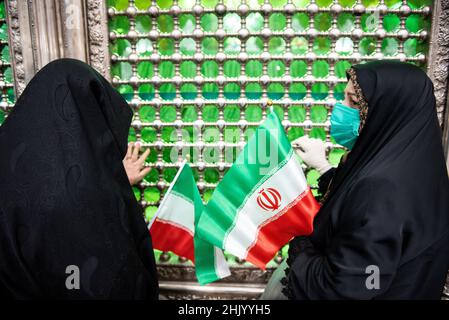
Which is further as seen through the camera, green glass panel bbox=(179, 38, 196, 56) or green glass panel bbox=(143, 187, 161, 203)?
green glass panel bbox=(143, 187, 161, 203)

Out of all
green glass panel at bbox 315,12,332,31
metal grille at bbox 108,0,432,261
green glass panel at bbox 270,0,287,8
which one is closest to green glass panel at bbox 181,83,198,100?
metal grille at bbox 108,0,432,261

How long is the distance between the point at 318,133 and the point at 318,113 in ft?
0.28

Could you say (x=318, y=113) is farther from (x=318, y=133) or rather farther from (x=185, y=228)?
(x=185, y=228)

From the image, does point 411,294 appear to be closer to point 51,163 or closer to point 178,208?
point 178,208

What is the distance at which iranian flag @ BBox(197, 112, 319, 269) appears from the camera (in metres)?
1.20

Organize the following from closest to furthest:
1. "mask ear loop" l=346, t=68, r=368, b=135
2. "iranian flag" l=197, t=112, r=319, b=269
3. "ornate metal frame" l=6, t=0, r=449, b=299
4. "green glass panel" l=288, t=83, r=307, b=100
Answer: "mask ear loop" l=346, t=68, r=368, b=135, "iranian flag" l=197, t=112, r=319, b=269, "ornate metal frame" l=6, t=0, r=449, b=299, "green glass panel" l=288, t=83, r=307, b=100

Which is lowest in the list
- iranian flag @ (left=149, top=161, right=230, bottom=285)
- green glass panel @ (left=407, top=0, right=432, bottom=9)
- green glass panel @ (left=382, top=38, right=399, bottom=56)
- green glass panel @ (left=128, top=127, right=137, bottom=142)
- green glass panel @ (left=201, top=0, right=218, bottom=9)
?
iranian flag @ (left=149, top=161, right=230, bottom=285)

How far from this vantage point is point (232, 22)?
4.50 ft

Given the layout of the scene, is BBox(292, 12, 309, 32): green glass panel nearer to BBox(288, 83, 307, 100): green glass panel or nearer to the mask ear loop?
BBox(288, 83, 307, 100): green glass panel

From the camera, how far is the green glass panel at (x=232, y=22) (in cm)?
137

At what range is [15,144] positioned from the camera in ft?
2.64

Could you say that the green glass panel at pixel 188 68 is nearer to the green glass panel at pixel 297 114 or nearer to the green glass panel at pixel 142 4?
the green glass panel at pixel 142 4

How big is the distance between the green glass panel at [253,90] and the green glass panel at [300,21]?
0.28m

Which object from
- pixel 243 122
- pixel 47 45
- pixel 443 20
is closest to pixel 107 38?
pixel 47 45
